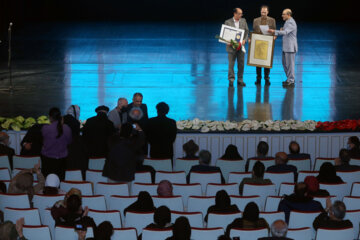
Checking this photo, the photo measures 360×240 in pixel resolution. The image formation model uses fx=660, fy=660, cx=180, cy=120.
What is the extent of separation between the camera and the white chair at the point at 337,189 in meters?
7.32

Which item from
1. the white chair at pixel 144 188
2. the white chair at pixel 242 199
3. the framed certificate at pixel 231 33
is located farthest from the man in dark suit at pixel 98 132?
the framed certificate at pixel 231 33

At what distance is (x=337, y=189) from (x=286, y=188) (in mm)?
604

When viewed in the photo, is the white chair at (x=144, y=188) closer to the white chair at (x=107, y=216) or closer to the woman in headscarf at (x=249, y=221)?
the white chair at (x=107, y=216)

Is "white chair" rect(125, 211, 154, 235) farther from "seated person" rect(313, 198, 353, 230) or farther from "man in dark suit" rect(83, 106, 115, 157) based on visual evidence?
"man in dark suit" rect(83, 106, 115, 157)

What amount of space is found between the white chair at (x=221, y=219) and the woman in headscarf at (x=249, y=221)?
0.17 m

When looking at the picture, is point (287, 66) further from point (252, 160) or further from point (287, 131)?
point (252, 160)

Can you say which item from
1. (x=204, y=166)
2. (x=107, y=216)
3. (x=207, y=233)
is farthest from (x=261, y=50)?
(x=207, y=233)

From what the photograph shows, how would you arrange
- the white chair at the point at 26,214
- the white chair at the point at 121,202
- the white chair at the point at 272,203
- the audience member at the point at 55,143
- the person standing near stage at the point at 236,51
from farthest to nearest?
the person standing near stage at the point at 236,51 → the audience member at the point at 55,143 → the white chair at the point at 272,203 → the white chair at the point at 121,202 → the white chair at the point at 26,214

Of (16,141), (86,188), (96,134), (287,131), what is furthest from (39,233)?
(287,131)

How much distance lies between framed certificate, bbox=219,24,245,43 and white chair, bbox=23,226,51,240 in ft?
27.9

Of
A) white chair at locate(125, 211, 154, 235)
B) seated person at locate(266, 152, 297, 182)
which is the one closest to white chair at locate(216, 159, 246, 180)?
seated person at locate(266, 152, 297, 182)

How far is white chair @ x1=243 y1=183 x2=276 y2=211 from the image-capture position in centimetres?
717

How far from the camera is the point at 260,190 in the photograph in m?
7.19

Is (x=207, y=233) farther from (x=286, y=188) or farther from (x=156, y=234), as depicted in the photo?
(x=286, y=188)
